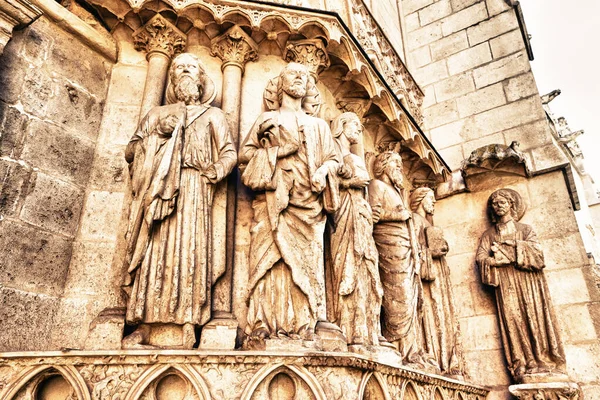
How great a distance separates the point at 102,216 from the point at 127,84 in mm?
1351

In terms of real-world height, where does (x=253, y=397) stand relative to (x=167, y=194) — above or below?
below

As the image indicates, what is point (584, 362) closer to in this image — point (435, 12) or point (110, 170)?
point (110, 170)

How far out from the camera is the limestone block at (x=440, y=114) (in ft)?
24.6

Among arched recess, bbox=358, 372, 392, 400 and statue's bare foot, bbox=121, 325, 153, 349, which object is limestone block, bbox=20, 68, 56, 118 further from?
arched recess, bbox=358, 372, 392, 400

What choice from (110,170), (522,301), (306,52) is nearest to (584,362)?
(522,301)

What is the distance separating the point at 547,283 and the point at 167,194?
15.8 ft

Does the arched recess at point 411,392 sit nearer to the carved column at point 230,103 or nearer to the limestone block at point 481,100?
the carved column at point 230,103

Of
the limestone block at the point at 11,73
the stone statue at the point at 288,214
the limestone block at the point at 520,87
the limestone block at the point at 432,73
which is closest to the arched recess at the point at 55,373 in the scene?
the stone statue at the point at 288,214

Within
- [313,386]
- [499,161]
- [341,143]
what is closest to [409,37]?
[499,161]

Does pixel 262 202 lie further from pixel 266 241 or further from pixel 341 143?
pixel 341 143

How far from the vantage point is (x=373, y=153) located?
5.67 m

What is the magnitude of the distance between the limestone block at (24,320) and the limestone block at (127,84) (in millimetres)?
1884

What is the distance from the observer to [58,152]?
12.2ft

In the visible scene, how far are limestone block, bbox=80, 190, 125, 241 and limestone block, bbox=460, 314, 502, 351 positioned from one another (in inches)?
176
